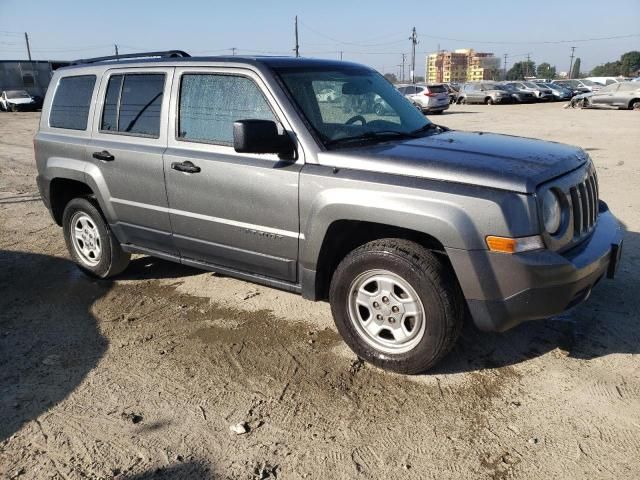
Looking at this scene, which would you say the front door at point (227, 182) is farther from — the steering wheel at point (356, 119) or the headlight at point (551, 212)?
the headlight at point (551, 212)

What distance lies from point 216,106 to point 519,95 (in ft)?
119

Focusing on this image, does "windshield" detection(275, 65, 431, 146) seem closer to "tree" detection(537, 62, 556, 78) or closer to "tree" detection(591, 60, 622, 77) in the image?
"tree" detection(591, 60, 622, 77)

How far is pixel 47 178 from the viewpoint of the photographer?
521 centimetres

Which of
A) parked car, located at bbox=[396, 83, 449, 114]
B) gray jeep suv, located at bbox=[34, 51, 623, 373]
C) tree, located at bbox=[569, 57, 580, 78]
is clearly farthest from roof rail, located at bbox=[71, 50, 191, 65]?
tree, located at bbox=[569, 57, 580, 78]

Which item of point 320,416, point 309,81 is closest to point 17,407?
point 320,416

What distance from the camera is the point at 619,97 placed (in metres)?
27.9

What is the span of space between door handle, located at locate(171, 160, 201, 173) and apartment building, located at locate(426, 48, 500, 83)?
460 ft

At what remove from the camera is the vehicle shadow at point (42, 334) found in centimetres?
329

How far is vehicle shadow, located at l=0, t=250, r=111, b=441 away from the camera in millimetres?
3293

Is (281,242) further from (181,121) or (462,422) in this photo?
(462,422)

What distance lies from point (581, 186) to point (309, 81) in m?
1.96

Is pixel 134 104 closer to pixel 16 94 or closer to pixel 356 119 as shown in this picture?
pixel 356 119

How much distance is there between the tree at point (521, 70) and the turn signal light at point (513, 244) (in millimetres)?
130386

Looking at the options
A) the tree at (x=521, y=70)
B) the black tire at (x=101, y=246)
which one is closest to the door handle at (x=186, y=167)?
the black tire at (x=101, y=246)
